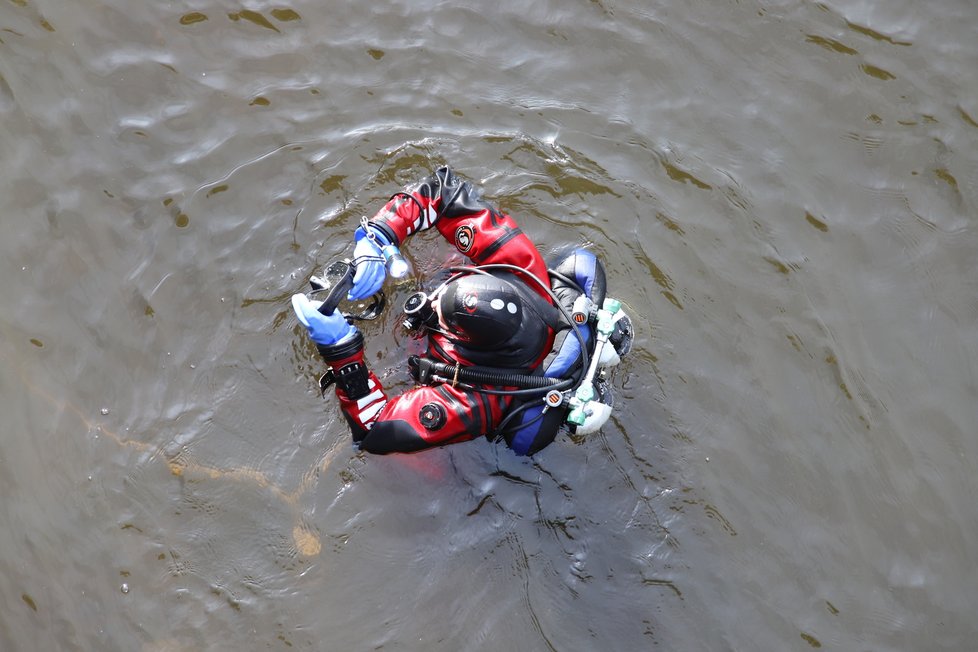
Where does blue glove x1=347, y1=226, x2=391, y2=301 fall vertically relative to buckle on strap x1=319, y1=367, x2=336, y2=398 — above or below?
above

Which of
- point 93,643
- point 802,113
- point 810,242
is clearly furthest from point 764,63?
point 93,643

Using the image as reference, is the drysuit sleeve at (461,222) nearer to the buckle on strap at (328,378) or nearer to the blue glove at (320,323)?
the blue glove at (320,323)

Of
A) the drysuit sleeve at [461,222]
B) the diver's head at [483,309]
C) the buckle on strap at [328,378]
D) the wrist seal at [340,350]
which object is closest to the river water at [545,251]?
the buckle on strap at [328,378]

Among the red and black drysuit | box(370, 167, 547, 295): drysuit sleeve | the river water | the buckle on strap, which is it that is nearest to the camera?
the red and black drysuit

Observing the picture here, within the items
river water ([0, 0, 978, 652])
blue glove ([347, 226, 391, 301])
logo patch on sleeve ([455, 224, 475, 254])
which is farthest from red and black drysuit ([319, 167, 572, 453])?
river water ([0, 0, 978, 652])

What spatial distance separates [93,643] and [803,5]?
6412 mm

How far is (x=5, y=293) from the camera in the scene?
4918 millimetres

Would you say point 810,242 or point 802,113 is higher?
point 802,113

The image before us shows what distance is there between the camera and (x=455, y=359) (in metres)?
4.17

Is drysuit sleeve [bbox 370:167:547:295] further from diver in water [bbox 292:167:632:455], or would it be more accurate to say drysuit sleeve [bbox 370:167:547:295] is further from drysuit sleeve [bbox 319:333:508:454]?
drysuit sleeve [bbox 319:333:508:454]

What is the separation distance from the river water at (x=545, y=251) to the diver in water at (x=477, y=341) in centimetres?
58

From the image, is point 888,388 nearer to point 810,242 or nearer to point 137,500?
point 810,242

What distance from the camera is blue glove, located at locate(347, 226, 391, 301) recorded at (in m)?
4.23

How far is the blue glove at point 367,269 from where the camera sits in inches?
167
